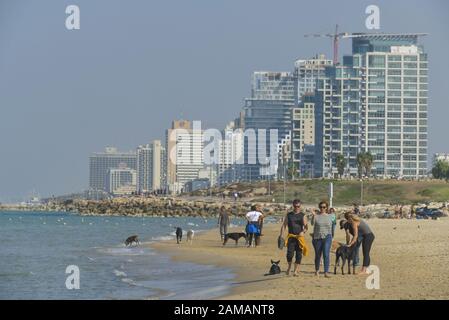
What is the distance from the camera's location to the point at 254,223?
33594 mm

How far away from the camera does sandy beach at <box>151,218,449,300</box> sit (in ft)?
57.6

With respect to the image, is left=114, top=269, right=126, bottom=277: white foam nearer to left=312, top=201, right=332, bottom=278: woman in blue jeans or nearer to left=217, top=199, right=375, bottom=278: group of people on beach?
left=217, top=199, right=375, bottom=278: group of people on beach

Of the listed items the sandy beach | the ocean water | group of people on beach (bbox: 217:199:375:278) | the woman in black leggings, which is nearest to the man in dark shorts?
group of people on beach (bbox: 217:199:375:278)

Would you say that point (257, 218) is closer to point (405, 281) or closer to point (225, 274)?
point (225, 274)

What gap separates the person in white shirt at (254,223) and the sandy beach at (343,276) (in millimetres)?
491

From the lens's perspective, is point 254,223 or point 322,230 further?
point 254,223

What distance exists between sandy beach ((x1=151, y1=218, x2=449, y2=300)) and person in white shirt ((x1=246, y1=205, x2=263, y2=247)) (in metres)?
0.49

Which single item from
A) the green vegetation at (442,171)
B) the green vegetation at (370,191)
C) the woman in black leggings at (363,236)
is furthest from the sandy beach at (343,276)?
the green vegetation at (442,171)

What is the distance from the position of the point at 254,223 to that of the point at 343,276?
12866 millimetres

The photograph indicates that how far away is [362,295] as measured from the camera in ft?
56.0

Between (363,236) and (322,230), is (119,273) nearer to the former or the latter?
(363,236)

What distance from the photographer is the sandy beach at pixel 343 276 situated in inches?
691

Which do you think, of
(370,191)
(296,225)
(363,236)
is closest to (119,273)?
(296,225)

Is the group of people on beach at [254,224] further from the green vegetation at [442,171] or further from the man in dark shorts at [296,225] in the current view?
the green vegetation at [442,171]
